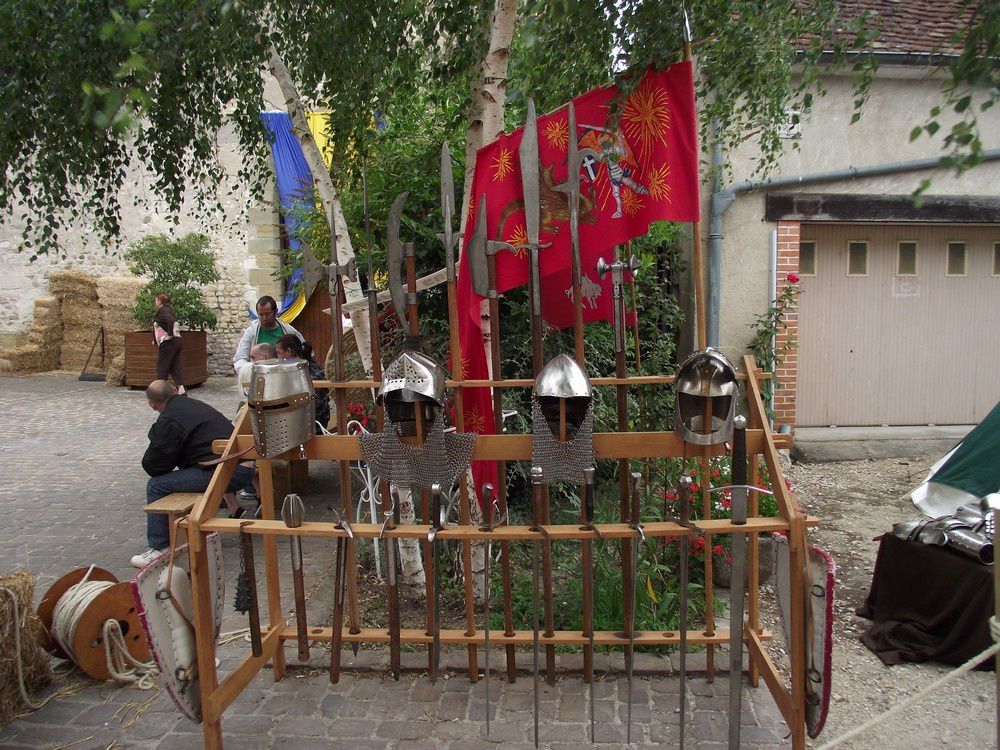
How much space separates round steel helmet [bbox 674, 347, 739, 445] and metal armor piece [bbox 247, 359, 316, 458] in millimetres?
1454

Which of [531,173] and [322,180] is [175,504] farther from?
[531,173]

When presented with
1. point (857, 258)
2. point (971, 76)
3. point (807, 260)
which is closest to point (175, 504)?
point (971, 76)

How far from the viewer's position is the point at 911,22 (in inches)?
277

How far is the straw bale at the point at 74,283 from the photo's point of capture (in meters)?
13.7

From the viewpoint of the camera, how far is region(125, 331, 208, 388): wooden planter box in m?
11.5

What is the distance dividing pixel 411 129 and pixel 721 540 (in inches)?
147

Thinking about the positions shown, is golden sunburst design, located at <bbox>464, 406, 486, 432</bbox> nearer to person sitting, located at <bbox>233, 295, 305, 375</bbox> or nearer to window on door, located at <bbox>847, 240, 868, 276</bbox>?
person sitting, located at <bbox>233, 295, 305, 375</bbox>

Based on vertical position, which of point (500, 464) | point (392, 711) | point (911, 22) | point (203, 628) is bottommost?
point (392, 711)

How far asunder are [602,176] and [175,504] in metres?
3.05

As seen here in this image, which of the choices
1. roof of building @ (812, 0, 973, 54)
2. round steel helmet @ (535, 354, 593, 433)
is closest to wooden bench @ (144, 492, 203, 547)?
round steel helmet @ (535, 354, 593, 433)

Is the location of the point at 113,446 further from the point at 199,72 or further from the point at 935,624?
the point at 935,624

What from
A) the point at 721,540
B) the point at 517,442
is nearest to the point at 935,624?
the point at 721,540

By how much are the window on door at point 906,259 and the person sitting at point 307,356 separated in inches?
226

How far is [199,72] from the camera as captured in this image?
411cm
